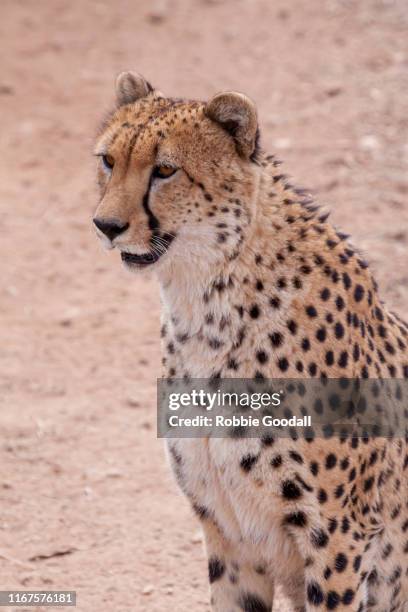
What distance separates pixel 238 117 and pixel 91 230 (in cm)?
393

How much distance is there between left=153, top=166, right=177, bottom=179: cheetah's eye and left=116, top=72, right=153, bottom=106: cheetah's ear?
20.3 inches

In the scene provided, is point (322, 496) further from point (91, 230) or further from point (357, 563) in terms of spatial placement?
point (91, 230)

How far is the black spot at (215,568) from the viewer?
3.86m

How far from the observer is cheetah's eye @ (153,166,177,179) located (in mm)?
3409

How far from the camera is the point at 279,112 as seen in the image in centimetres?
875

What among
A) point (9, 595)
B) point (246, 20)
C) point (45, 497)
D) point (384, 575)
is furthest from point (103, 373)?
point (246, 20)

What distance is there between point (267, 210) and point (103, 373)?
272cm

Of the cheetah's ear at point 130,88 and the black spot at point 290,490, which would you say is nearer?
the black spot at point 290,490

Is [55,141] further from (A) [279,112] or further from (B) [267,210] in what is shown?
(B) [267,210]

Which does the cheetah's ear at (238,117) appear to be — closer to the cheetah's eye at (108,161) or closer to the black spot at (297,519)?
the cheetah's eye at (108,161)

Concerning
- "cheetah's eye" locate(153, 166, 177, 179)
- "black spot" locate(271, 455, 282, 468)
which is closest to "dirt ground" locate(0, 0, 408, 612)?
"black spot" locate(271, 455, 282, 468)

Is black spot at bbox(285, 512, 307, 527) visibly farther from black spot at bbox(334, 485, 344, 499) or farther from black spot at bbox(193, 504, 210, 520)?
black spot at bbox(193, 504, 210, 520)

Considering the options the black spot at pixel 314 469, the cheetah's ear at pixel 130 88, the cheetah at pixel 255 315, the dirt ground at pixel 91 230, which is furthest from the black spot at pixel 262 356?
the dirt ground at pixel 91 230

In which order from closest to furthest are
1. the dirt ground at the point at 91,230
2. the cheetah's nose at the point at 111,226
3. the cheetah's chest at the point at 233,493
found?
the cheetah's nose at the point at 111,226 < the cheetah's chest at the point at 233,493 < the dirt ground at the point at 91,230
